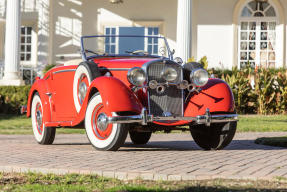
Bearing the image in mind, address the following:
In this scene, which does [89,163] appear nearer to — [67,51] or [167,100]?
[167,100]

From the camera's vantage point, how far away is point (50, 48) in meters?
21.8

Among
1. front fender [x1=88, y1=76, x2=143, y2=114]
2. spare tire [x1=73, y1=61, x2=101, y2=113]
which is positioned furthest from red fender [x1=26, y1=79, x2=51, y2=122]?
front fender [x1=88, y1=76, x2=143, y2=114]

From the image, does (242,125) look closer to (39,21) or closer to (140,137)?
(140,137)

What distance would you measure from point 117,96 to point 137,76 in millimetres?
385

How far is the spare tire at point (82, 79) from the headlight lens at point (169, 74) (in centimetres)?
85

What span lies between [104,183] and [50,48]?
17612 millimetres

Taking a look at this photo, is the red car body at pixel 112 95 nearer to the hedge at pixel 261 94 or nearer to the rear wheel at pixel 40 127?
the rear wheel at pixel 40 127

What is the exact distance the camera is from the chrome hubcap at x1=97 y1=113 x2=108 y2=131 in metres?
6.83

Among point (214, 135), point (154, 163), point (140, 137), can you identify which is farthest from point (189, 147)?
point (154, 163)

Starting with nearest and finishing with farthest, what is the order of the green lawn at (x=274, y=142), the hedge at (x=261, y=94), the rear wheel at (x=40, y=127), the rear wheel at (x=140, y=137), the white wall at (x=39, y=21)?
the green lawn at (x=274, y=142)
the rear wheel at (x=40, y=127)
the rear wheel at (x=140, y=137)
the hedge at (x=261, y=94)
the white wall at (x=39, y=21)

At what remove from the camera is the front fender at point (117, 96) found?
6609mm

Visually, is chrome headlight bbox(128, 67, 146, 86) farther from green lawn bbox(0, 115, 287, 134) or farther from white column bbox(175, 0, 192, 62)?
white column bbox(175, 0, 192, 62)

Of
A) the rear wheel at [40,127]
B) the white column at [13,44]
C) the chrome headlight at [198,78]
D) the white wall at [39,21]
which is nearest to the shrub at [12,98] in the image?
the white column at [13,44]

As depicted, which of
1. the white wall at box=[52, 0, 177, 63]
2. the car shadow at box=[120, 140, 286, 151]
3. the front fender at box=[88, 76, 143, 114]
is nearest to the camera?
the front fender at box=[88, 76, 143, 114]
